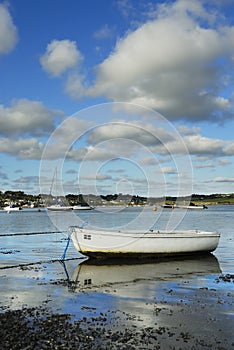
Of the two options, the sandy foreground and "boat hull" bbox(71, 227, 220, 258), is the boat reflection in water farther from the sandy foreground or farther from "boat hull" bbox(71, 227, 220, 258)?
"boat hull" bbox(71, 227, 220, 258)

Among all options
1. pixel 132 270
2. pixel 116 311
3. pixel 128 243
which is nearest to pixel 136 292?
pixel 116 311

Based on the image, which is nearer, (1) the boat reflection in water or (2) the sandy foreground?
(2) the sandy foreground

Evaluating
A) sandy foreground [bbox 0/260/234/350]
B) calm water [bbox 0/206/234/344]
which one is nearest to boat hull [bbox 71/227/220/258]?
calm water [bbox 0/206/234/344]

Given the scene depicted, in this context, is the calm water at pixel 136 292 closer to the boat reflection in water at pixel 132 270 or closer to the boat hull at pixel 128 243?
the boat reflection in water at pixel 132 270

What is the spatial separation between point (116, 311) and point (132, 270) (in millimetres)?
11054

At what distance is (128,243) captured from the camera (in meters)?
31.4

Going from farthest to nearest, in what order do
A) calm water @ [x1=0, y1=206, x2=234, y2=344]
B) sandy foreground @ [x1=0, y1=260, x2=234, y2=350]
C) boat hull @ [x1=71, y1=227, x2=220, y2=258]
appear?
boat hull @ [x1=71, y1=227, x2=220, y2=258] → calm water @ [x1=0, y1=206, x2=234, y2=344] → sandy foreground @ [x1=0, y1=260, x2=234, y2=350]

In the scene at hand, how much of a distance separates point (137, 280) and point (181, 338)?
10.7 metres

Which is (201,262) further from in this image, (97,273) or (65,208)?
(65,208)

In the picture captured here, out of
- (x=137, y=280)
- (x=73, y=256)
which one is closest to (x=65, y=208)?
(x=73, y=256)

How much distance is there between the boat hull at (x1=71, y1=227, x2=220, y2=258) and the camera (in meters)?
31.3

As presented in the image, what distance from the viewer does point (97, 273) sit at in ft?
86.1

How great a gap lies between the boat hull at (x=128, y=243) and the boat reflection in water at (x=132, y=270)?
2.57 ft

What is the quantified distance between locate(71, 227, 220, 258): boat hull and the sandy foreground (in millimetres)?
5297
